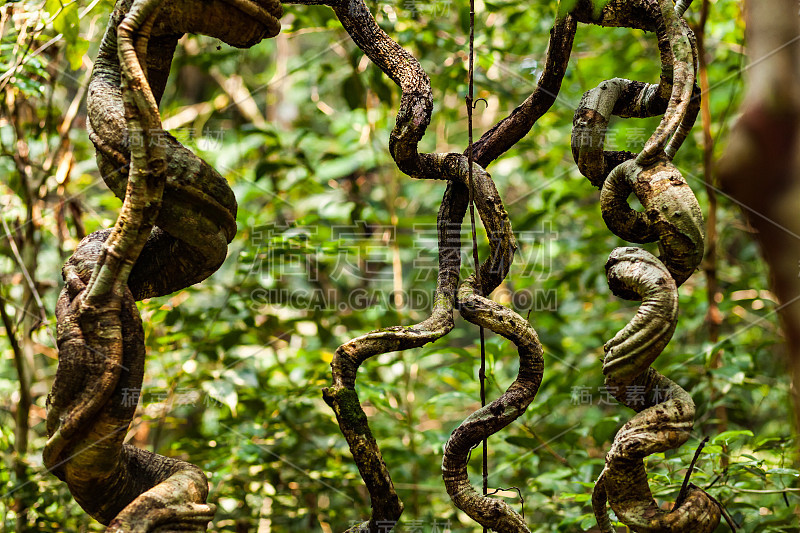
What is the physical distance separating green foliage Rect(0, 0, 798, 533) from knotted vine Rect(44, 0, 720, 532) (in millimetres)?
421

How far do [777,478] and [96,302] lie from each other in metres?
1.38

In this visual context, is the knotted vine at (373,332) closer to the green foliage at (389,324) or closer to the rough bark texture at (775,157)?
the rough bark texture at (775,157)

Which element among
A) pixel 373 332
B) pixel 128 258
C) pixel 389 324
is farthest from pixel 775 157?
pixel 389 324

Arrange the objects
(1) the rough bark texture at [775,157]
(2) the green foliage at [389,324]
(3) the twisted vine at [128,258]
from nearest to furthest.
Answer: (1) the rough bark texture at [775,157] → (3) the twisted vine at [128,258] → (2) the green foliage at [389,324]

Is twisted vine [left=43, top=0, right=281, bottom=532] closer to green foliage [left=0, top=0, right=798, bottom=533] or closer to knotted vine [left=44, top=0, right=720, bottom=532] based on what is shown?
knotted vine [left=44, top=0, right=720, bottom=532]

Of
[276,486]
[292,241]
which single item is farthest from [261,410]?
[292,241]

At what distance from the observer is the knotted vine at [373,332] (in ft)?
2.58

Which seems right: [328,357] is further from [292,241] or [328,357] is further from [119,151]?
[119,151]

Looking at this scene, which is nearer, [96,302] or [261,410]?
[96,302]

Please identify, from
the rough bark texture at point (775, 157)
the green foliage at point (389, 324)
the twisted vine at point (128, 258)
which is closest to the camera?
the rough bark texture at point (775, 157)

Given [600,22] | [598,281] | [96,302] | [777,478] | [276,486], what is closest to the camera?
[96,302]

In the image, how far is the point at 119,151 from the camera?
810 millimetres

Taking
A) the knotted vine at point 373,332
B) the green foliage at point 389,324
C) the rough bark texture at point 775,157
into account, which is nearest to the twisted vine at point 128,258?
the knotted vine at point 373,332

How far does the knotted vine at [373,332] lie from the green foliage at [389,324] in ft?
1.38
